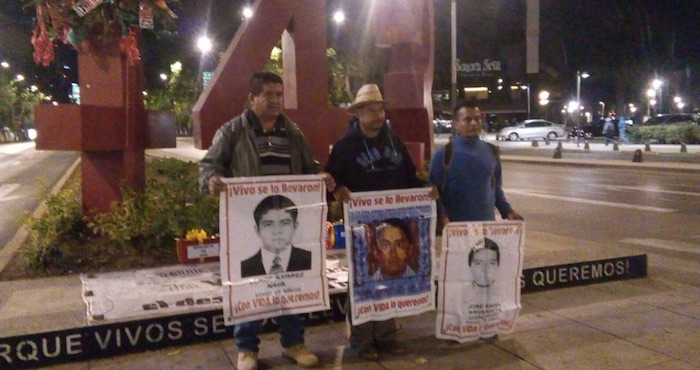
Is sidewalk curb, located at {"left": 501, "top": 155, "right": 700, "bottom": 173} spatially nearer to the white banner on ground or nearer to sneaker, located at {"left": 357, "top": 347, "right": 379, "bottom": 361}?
the white banner on ground

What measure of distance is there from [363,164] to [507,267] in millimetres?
1331

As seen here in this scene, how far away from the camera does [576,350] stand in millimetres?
4941

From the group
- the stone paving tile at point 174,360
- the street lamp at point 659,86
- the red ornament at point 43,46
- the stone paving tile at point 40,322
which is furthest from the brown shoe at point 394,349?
the street lamp at point 659,86

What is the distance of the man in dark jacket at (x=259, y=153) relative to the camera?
14.4 feet

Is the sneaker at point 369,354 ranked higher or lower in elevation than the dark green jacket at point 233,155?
lower

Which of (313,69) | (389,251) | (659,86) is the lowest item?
(389,251)

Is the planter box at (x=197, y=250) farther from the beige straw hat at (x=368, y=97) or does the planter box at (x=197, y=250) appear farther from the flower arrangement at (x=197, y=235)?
the beige straw hat at (x=368, y=97)

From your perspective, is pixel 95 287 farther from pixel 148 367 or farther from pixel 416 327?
pixel 416 327

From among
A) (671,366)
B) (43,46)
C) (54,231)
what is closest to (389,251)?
(671,366)

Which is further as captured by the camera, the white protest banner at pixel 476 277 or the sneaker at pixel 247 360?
the white protest banner at pixel 476 277

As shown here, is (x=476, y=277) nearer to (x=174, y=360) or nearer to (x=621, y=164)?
(x=174, y=360)

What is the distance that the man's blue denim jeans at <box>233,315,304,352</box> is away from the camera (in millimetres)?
4480

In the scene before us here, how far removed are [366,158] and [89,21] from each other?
3.48 meters

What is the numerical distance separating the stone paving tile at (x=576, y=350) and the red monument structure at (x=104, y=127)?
434 cm
